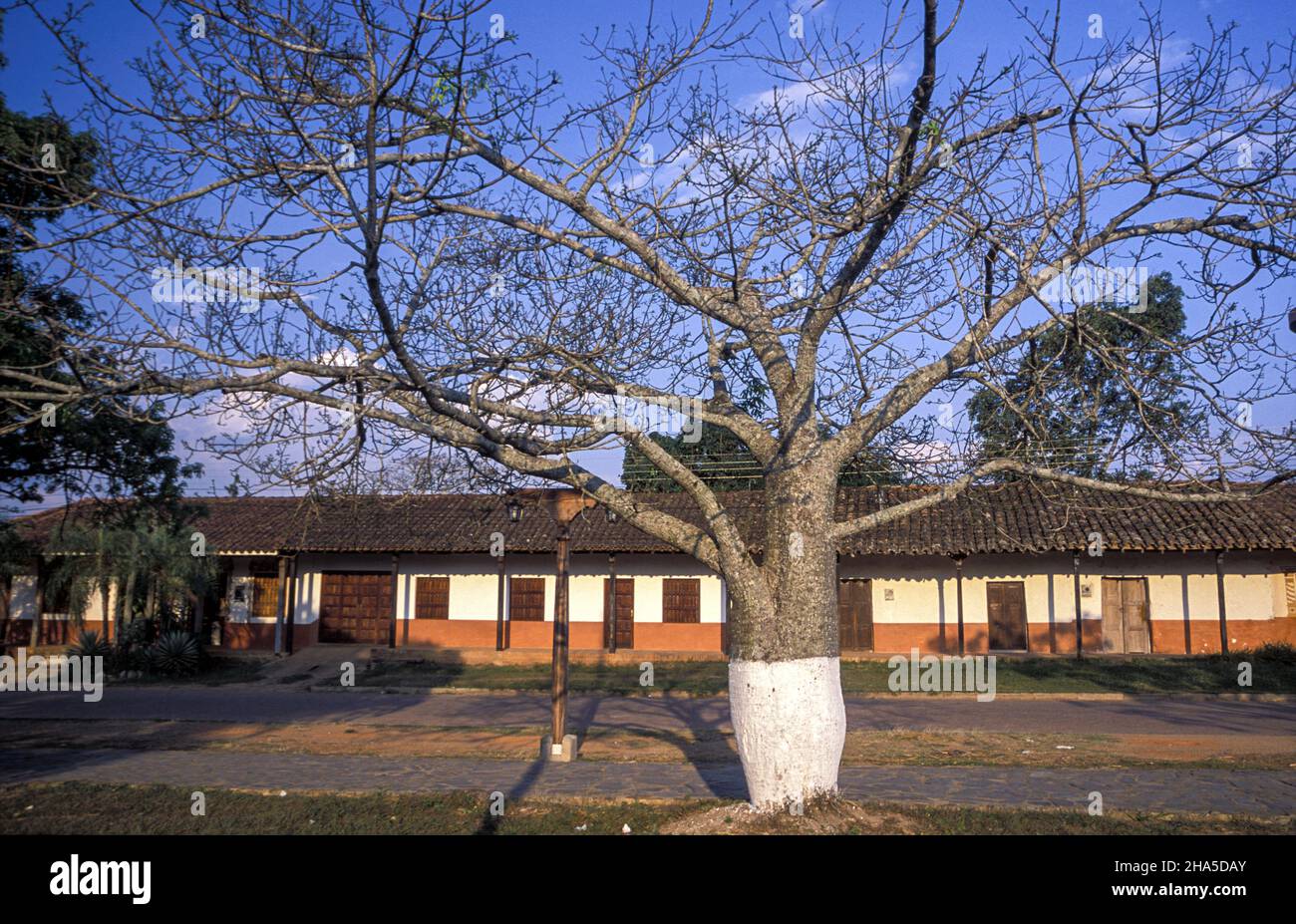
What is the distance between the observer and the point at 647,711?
1470 cm

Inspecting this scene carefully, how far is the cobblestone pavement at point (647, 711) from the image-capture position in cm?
1283

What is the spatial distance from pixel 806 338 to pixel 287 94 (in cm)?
339

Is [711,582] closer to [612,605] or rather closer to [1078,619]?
[612,605]

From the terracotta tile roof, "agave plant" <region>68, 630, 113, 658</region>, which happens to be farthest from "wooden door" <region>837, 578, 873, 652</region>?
"agave plant" <region>68, 630, 113, 658</region>

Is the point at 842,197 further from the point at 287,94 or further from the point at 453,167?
the point at 287,94

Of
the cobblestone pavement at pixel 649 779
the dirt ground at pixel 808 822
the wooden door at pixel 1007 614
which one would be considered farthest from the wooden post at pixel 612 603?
the dirt ground at pixel 808 822

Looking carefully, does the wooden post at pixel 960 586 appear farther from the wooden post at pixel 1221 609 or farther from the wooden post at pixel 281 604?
the wooden post at pixel 281 604

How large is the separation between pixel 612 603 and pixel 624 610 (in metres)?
1.05

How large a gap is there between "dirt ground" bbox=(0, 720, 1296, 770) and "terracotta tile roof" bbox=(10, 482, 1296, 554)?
188 inches

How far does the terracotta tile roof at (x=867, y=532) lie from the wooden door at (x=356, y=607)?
136 cm

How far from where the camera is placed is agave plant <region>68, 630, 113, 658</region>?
68.1 ft

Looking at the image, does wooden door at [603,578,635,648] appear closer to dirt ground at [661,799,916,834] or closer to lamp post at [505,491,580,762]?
A: lamp post at [505,491,580,762]

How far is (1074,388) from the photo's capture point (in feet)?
20.3
